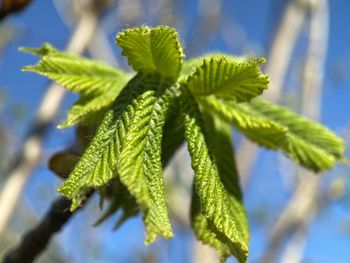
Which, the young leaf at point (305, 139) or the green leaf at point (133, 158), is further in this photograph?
the young leaf at point (305, 139)

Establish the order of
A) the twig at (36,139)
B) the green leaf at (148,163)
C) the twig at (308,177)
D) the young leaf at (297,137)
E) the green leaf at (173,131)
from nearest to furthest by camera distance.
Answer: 1. the green leaf at (148,163)
2. the green leaf at (173,131)
3. the young leaf at (297,137)
4. the twig at (36,139)
5. the twig at (308,177)

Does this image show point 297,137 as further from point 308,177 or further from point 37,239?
point 308,177

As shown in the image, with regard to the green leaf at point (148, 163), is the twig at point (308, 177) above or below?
above

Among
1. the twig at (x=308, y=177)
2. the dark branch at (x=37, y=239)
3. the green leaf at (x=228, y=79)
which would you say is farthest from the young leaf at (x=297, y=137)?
the twig at (x=308, y=177)

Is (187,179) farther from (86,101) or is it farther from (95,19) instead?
(86,101)

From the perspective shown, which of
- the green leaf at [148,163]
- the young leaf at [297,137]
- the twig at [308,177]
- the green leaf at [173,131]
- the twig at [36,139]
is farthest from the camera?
the twig at [308,177]

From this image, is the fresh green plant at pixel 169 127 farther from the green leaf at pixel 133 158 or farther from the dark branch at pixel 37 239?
the dark branch at pixel 37 239

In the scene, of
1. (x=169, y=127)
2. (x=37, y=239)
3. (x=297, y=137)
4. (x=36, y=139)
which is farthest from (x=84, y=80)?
(x=36, y=139)

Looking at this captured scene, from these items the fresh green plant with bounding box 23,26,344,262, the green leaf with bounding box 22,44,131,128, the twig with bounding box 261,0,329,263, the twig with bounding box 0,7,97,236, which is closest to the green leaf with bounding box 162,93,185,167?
the fresh green plant with bounding box 23,26,344,262

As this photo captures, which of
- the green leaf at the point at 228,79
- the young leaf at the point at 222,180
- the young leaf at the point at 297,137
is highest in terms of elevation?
the young leaf at the point at 297,137
